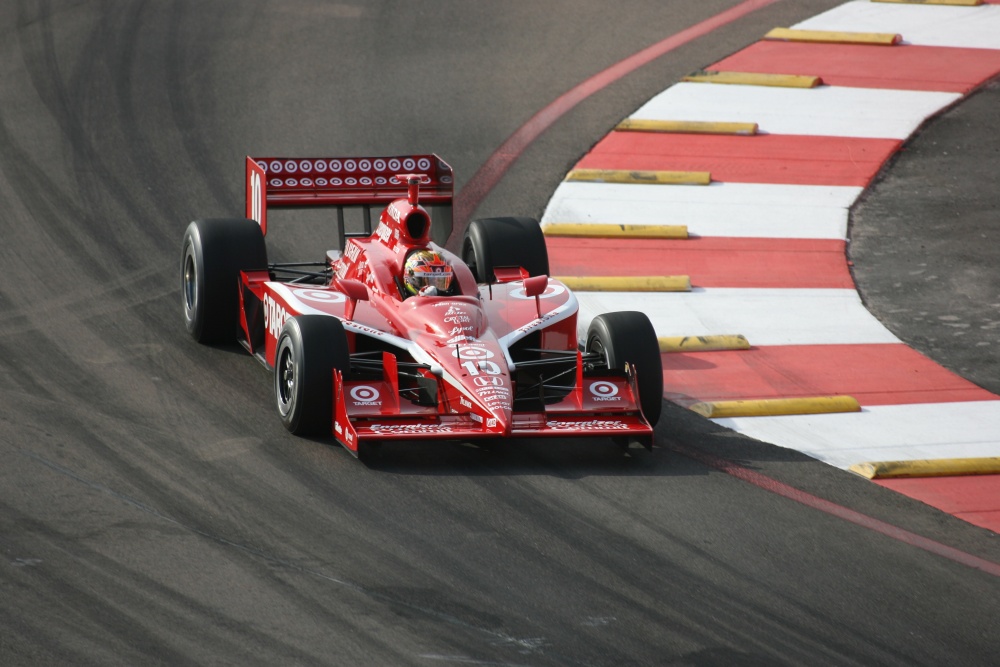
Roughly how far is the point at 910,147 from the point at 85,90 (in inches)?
377

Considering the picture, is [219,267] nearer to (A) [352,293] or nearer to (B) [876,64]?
(A) [352,293]

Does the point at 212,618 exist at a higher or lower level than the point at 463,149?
lower

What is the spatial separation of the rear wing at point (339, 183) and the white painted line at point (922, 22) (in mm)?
9229

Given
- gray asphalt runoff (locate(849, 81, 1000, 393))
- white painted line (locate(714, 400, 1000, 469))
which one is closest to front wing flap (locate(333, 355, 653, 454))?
white painted line (locate(714, 400, 1000, 469))

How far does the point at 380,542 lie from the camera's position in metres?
8.19

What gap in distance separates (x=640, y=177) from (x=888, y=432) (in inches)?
225

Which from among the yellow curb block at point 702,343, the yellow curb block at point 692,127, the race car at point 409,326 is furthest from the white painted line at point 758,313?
the yellow curb block at point 692,127

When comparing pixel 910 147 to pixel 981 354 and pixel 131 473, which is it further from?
pixel 131 473

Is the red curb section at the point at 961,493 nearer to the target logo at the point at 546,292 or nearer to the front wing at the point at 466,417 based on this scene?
Result: the front wing at the point at 466,417

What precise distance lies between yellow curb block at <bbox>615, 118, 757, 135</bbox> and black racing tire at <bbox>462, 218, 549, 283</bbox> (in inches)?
195

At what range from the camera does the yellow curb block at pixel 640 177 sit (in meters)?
15.7

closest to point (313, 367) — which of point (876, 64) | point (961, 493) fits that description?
point (961, 493)

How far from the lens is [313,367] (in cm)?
948

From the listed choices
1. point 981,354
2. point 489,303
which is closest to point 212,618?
point 489,303
